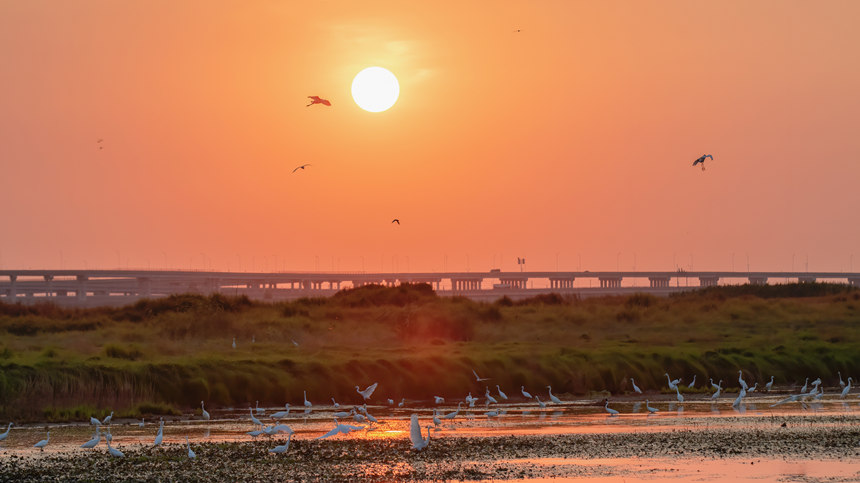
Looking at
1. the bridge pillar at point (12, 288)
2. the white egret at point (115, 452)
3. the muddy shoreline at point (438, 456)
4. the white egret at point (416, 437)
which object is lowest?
the muddy shoreline at point (438, 456)

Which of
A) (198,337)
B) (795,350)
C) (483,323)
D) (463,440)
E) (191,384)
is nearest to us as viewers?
(463,440)

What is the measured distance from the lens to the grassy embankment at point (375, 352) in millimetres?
37875

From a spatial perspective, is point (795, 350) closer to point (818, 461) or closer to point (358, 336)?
point (358, 336)

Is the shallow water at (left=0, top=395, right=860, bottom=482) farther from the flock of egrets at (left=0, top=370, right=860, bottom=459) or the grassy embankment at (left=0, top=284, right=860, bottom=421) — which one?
the grassy embankment at (left=0, top=284, right=860, bottom=421)

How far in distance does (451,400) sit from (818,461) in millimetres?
17457

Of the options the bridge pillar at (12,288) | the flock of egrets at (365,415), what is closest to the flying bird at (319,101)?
the flock of egrets at (365,415)

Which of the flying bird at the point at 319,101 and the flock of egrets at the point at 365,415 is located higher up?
the flying bird at the point at 319,101

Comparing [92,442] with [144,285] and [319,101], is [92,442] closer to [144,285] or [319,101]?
[319,101]

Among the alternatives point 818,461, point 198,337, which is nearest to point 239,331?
point 198,337

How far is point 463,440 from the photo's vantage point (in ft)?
94.1

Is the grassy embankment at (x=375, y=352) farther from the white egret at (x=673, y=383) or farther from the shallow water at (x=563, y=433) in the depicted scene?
the shallow water at (x=563, y=433)

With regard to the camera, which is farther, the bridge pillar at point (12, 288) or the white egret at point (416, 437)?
the bridge pillar at point (12, 288)

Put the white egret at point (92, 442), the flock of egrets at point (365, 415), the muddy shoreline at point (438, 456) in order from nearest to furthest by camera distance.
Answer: the muddy shoreline at point (438, 456), the flock of egrets at point (365, 415), the white egret at point (92, 442)

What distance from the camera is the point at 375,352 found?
1855 inches
